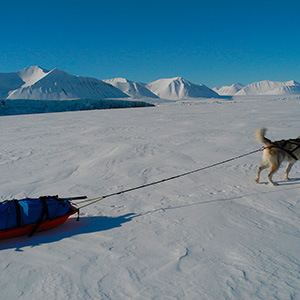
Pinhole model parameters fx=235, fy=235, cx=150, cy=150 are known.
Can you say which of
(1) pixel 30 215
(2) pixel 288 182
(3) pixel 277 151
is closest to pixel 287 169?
(2) pixel 288 182

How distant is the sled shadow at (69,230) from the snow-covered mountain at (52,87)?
99002mm

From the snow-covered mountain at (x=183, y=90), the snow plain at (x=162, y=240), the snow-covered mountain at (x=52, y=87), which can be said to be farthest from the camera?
the snow-covered mountain at (x=183, y=90)

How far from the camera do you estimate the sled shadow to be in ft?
8.48

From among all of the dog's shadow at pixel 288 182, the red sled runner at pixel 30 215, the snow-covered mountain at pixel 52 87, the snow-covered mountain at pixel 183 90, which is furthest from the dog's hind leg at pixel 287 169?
the snow-covered mountain at pixel 183 90

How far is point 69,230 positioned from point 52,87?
108273 mm

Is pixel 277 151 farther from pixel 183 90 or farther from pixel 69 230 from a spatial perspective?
pixel 183 90

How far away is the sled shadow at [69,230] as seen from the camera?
2.59 m

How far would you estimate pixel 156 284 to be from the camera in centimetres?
196

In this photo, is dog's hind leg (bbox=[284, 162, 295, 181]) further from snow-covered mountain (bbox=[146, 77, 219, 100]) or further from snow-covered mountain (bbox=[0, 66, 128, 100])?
snow-covered mountain (bbox=[146, 77, 219, 100])

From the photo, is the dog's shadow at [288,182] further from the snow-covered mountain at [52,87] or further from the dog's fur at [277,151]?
the snow-covered mountain at [52,87]

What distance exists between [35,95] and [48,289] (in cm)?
10453

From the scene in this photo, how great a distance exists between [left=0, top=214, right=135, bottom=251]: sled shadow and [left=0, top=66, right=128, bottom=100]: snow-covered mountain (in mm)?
99002

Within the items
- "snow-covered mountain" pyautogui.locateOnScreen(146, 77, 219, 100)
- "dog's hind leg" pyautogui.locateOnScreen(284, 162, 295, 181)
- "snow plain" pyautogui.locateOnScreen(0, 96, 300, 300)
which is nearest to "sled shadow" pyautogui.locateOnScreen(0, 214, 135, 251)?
"snow plain" pyautogui.locateOnScreen(0, 96, 300, 300)

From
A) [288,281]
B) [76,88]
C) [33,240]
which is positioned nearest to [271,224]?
[288,281]
